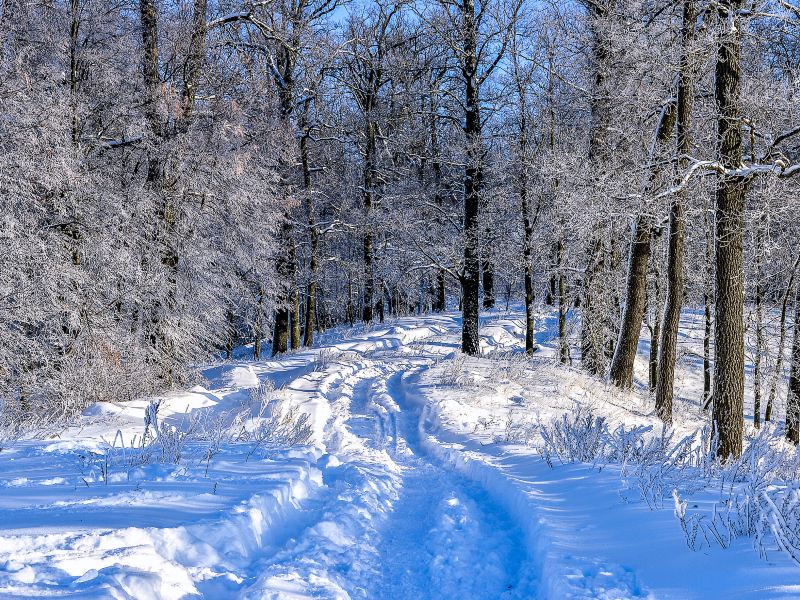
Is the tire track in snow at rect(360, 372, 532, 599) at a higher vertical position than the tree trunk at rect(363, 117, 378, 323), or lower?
lower

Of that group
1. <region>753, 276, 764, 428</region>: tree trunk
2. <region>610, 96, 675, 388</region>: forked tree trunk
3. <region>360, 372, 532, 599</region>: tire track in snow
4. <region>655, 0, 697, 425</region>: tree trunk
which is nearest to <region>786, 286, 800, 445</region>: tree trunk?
<region>753, 276, 764, 428</region>: tree trunk

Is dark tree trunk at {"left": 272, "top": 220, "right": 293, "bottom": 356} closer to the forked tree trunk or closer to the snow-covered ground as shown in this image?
the forked tree trunk

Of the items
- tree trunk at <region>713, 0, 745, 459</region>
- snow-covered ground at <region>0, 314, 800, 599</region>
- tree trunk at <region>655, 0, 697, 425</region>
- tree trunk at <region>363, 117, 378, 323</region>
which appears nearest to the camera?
snow-covered ground at <region>0, 314, 800, 599</region>

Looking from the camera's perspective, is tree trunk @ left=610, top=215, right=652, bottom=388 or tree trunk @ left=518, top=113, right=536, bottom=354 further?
tree trunk @ left=518, top=113, right=536, bottom=354

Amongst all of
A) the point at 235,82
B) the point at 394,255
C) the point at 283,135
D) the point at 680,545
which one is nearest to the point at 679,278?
the point at 680,545

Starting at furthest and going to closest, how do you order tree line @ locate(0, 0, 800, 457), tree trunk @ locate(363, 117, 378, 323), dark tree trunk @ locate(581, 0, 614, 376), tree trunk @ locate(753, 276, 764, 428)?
tree trunk @ locate(363, 117, 378, 323), tree trunk @ locate(753, 276, 764, 428), dark tree trunk @ locate(581, 0, 614, 376), tree line @ locate(0, 0, 800, 457)

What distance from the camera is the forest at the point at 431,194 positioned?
26.3 feet

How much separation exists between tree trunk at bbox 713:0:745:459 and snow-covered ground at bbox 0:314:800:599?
275 cm

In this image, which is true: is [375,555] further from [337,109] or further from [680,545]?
[337,109]

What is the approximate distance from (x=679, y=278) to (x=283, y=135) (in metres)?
11.3

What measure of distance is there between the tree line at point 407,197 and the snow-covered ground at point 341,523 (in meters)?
3.46

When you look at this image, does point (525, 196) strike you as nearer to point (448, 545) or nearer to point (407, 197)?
point (407, 197)

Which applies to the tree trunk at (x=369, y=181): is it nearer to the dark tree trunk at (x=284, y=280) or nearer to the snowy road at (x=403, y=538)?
the dark tree trunk at (x=284, y=280)

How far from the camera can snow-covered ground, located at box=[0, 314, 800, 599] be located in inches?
120
